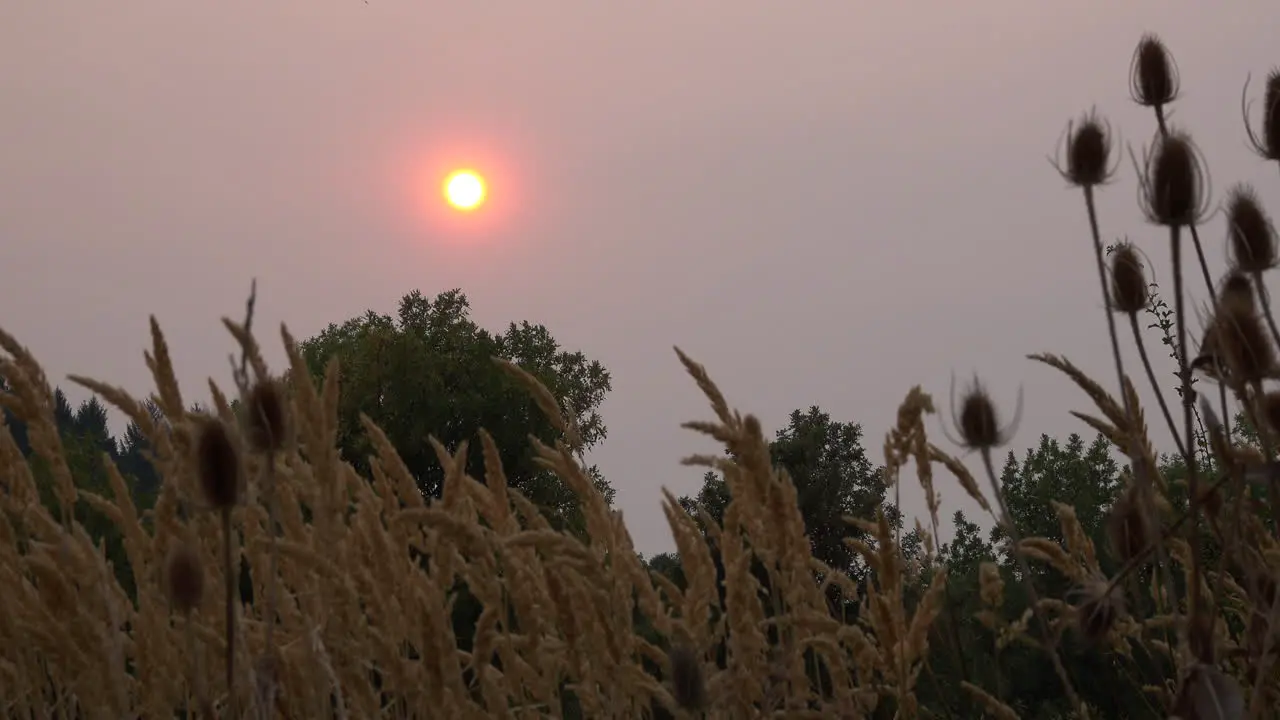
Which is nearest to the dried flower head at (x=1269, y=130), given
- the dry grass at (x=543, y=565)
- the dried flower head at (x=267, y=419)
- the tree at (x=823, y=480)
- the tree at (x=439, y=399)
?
the dry grass at (x=543, y=565)

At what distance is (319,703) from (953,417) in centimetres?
124

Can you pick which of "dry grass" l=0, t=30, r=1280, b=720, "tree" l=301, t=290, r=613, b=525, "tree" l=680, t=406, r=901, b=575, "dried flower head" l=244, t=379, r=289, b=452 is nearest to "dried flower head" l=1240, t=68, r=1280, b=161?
"dry grass" l=0, t=30, r=1280, b=720

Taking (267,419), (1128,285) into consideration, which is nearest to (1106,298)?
(1128,285)

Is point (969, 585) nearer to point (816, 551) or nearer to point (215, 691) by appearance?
point (215, 691)

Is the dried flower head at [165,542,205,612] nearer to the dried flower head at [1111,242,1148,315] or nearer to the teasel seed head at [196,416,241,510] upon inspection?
the teasel seed head at [196,416,241,510]

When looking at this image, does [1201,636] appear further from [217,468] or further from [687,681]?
[217,468]

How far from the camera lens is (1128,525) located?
239 cm

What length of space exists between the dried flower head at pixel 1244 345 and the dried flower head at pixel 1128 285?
74 centimetres

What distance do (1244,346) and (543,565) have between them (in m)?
1.19

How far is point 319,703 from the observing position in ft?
8.07

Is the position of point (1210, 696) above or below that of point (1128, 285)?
below

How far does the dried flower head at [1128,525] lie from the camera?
2367 millimetres

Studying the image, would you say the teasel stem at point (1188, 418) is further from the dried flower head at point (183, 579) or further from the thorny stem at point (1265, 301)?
the dried flower head at point (183, 579)

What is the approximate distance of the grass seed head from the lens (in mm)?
2973
